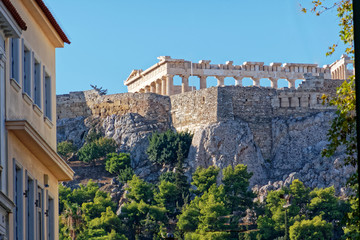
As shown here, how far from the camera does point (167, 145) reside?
221 ft

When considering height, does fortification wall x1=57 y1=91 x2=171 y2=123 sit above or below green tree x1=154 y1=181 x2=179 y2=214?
above

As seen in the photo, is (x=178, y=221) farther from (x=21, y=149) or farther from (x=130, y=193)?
(x=21, y=149)

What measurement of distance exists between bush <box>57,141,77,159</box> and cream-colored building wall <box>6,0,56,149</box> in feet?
152

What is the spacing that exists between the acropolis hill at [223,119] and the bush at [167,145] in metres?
0.87

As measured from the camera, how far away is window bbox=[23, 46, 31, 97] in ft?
73.8

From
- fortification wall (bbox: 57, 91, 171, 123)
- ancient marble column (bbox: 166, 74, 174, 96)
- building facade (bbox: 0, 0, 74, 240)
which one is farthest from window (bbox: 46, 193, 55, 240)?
ancient marble column (bbox: 166, 74, 174, 96)

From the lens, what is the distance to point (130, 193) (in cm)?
6800

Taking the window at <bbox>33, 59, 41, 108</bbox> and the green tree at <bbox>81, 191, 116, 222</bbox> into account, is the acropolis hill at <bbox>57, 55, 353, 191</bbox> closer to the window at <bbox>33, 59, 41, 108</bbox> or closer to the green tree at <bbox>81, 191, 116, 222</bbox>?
the green tree at <bbox>81, 191, 116, 222</bbox>

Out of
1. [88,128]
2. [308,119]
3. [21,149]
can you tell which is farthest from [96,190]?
[21,149]

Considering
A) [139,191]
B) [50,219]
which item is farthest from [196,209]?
[50,219]

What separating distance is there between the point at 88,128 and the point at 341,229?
18.3 m

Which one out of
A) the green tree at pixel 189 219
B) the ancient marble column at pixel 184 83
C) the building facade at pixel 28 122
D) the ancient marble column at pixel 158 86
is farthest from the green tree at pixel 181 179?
the building facade at pixel 28 122

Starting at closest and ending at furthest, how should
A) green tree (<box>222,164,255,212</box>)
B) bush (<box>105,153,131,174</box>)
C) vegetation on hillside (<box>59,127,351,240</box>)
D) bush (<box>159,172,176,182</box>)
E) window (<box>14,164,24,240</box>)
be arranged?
window (<box>14,164,24,240</box>) → vegetation on hillside (<box>59,127,351,240</box>) → green tree (<box>222,164,255,212</box>) → bush (<box>159,172,176,182</box>) → bush (<box>105,153,131,174</box>)

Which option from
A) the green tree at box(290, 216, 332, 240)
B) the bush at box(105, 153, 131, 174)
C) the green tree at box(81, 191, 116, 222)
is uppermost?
the bush at box(105, 153, 131, 174)
